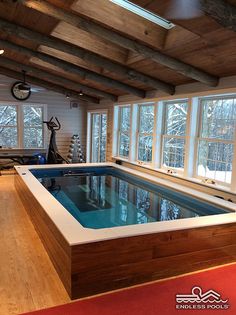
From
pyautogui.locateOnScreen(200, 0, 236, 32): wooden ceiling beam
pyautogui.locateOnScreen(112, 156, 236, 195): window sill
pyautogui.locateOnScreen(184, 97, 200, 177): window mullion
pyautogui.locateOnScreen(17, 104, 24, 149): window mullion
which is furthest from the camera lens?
pyautogui.locateOnScreen(17, 104, 24, 149): window mullion

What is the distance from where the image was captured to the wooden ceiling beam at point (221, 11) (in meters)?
2.40

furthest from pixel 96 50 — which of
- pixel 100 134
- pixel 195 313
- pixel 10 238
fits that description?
pixel 100 134

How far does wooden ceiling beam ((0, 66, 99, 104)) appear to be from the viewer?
784 centimetres

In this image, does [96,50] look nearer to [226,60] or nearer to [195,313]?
[226,60]

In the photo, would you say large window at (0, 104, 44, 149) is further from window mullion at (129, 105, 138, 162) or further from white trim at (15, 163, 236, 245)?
white trim at (15, 163, 236, 245)

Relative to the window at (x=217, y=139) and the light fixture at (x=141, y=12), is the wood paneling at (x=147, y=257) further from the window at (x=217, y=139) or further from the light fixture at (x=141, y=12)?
the light fixture at (x=141, y=12)

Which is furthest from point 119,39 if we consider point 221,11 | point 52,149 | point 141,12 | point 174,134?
point 52,149

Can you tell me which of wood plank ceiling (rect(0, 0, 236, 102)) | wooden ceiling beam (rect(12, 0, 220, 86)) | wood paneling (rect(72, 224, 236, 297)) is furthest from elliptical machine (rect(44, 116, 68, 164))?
wood paneling (rect(72, 224, 236, 297))

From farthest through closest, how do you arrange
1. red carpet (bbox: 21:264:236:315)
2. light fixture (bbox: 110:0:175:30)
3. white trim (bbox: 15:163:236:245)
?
light fixture (bbox: 110:0:175:30), white trim (bbox: 15:163:236:245), red carpet (bbox: 21:264:236:315)

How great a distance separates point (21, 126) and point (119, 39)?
577 cm

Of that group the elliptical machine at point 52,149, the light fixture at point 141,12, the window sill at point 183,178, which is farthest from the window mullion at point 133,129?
the light fixture at point 141,12

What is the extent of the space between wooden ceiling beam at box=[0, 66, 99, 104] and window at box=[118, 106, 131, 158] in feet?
4.75

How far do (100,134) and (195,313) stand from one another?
7174mm

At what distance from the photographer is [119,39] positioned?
12.3 feet
